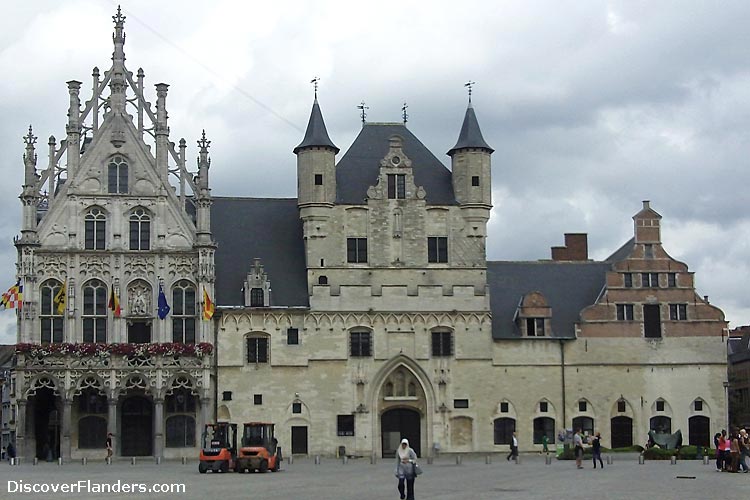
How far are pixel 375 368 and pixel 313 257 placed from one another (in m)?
7.03

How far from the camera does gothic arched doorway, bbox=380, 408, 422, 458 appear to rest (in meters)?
Result: 70.0

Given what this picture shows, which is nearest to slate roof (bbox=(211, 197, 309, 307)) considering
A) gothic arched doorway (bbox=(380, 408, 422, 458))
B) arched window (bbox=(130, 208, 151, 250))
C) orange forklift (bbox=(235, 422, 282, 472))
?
arched window (bbox=(130, 208, 151, 250))

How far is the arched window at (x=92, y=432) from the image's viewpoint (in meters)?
66.4

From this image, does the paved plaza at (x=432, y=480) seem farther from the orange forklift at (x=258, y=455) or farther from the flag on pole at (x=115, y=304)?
the flag on pole at (x=115, y=304)

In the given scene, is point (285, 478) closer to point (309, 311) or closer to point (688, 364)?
point (309, 311)

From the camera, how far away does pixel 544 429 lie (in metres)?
71.1

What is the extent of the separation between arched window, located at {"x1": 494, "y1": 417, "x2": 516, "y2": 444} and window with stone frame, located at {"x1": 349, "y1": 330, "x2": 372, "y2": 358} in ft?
27.2

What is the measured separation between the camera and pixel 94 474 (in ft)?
161

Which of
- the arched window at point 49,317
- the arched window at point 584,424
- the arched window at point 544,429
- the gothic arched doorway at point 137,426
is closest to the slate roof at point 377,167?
the arched window at point 544,429

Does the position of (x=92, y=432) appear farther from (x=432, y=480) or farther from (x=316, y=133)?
(x=432, y=480)

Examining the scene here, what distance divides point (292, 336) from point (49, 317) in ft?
42.3

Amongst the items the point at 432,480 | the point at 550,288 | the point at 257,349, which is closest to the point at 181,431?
the point at 257,349

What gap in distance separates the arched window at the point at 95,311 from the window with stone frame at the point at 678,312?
105 feet

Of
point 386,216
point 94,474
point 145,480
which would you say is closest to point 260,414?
point 386,216
